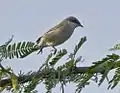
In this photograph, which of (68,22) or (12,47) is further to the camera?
(68,22)

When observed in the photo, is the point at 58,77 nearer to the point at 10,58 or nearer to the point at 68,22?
the point at 10,58

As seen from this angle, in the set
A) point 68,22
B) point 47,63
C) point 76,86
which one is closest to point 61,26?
point 68,22

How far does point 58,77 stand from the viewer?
1051 millimetres

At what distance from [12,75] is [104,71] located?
0.29 metres

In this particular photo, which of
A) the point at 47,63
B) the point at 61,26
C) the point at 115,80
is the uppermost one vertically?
the point at 61,26

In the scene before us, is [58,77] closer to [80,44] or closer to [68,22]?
[80,44]

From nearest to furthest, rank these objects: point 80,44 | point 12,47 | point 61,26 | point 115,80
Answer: point 115,80
point 12,47
point 80,44
point 61,26

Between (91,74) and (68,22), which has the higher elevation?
(68,22)

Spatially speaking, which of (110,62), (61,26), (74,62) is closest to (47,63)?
(74,62)

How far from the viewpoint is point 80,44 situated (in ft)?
3.76

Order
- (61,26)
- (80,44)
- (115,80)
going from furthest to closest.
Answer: (61,26) → (80,44) → (115,80)

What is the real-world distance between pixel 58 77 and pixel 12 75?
0.14 metres

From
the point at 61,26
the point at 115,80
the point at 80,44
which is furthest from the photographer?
the point at 61,26

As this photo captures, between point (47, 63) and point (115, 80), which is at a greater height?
point (47, 63)
